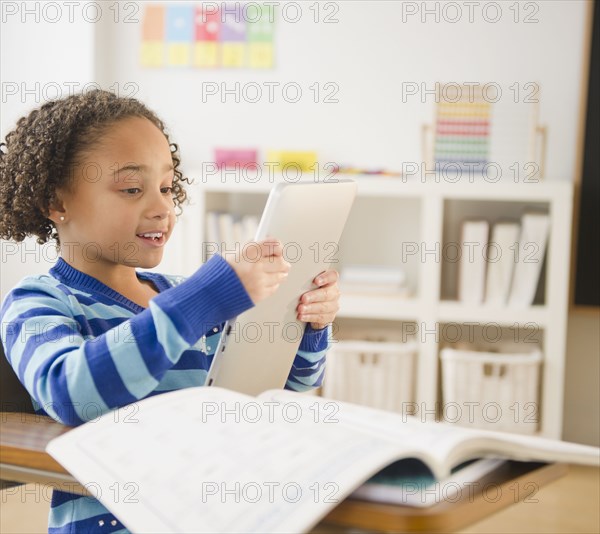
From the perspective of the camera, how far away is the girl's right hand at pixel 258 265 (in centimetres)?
90

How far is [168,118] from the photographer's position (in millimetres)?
3379

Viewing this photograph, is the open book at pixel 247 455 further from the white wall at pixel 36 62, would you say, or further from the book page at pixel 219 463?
the white wall at pixel 36 62

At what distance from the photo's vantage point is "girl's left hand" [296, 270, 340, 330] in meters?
1.06

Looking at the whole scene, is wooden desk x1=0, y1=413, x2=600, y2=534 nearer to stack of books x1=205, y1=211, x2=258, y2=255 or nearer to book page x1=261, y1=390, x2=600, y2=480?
book page x1=261, y1=390, x2=600, y2=480

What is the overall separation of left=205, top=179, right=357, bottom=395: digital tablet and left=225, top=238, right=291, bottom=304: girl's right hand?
2cm

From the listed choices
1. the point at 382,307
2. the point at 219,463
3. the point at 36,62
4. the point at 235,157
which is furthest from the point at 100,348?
the point at 36,62

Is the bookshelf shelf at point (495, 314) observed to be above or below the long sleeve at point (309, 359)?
below

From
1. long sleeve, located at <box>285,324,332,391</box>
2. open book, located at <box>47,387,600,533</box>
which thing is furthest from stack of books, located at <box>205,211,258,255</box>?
open book, located at <box>47,387,600,533</box>

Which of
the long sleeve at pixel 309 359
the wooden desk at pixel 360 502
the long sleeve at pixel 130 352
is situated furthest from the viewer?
the long sleeve at pixel 309 359

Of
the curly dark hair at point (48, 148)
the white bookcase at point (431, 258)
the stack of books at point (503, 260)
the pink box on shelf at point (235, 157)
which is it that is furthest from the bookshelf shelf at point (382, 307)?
the curly dark hair at point (48, 148)

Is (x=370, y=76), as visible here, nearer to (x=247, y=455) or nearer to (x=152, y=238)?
(x=152, y=238)

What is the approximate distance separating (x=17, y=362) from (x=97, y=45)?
2.64 m

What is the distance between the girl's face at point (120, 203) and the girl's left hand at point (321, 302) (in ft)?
0.79

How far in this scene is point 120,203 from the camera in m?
1.13
